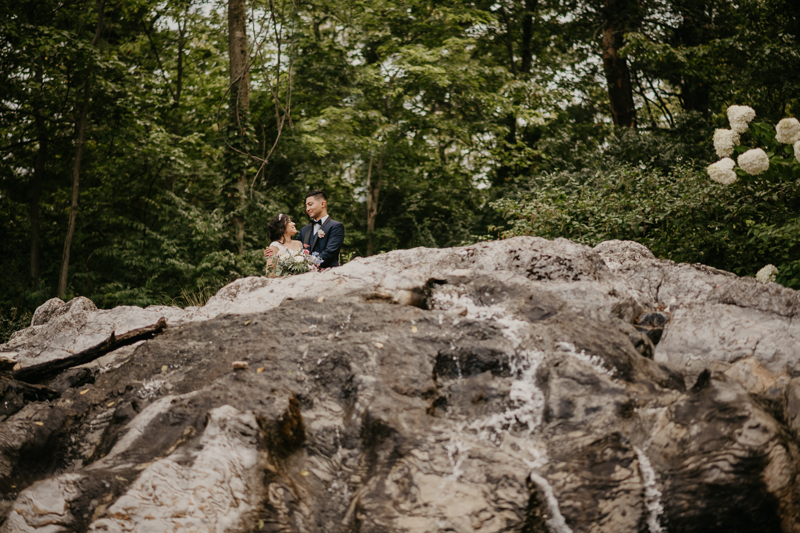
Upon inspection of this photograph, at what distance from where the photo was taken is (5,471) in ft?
12.6

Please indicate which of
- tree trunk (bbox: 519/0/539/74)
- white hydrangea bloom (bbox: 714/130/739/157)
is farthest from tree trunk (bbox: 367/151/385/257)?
white hydrangea bloom (bbox: 714/130/739/157)

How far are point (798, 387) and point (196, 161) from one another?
13.4 m

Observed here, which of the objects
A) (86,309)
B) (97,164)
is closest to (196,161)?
(97,164)

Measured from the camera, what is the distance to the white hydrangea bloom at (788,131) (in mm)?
5758

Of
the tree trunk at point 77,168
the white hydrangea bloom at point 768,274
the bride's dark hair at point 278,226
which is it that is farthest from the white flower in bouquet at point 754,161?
the tree trunk at point 77,168

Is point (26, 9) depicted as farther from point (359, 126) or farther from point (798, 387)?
point (798, 387)

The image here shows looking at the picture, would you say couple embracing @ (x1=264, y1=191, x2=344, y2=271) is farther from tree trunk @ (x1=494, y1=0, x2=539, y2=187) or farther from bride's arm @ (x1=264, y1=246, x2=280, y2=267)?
tree trunk @ (x1=494, y1=0, x2=539, y2=187)

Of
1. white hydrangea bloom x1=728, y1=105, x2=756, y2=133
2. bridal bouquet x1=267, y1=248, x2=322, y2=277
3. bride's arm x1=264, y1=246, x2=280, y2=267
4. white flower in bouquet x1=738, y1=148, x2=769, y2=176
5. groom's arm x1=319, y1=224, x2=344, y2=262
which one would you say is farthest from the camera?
groom's arm x1=319, y1=224, x2=344, y2=262

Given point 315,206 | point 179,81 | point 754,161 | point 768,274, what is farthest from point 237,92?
point 768,274

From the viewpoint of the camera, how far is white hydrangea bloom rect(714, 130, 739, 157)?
6.45m

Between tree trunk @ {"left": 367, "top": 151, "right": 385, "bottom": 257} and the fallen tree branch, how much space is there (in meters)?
10.7

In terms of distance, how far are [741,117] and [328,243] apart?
529cm

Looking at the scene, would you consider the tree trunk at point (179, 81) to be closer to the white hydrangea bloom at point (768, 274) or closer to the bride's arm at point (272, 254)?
the bride's arm at point (272, 254)

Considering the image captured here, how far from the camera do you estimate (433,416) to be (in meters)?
3.97
